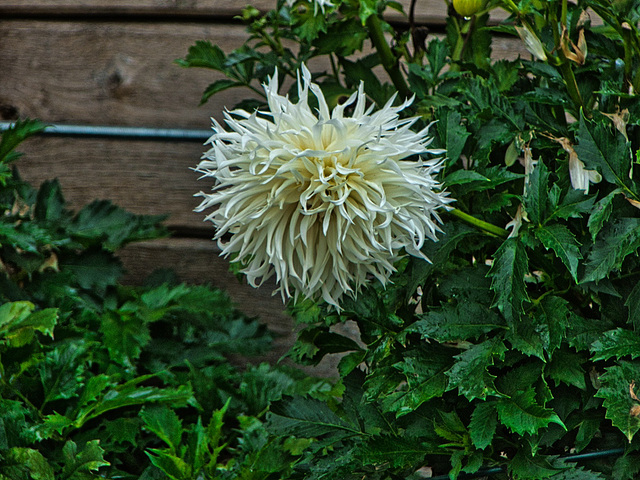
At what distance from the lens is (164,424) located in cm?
96

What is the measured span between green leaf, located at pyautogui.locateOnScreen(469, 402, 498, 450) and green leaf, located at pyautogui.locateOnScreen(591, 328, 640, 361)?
11cm

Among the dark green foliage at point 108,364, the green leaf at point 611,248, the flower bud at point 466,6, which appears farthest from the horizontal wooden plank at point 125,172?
the green leaf at point 611,248

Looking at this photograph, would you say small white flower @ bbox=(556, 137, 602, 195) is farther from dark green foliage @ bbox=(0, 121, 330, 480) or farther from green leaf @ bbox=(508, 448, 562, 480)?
dark green foliage @ bbox=(0, 121, 330, 480)

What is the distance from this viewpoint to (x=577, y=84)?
2.29 ft

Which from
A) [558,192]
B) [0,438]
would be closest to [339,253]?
[558,192]

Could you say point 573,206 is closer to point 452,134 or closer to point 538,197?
point 538,197

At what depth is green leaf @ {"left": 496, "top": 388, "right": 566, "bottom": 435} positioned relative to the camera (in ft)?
1.92

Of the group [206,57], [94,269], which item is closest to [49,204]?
[94,269]

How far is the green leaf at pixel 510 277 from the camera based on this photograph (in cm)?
59

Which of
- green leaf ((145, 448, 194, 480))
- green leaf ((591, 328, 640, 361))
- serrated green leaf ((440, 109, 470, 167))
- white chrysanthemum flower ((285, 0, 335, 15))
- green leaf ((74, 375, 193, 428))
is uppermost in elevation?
white chrysanthemum flower ((285, 0, 335, 15))

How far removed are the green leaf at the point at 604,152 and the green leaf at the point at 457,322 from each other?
0.17 m

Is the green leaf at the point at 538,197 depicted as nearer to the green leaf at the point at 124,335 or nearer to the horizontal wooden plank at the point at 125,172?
the green leaf at the point at 124,335

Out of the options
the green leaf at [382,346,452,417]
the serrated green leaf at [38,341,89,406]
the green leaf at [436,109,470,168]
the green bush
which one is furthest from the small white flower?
the serrated green leaf at [38,341,89,406]

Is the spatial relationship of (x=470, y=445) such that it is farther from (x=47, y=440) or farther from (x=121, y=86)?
(x=121, y=86)
